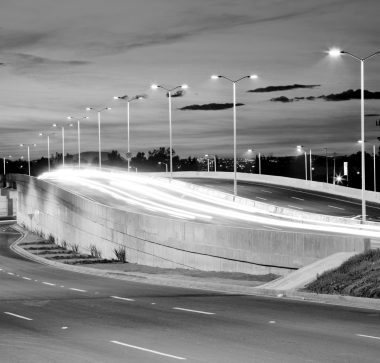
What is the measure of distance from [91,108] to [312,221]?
5729 centimetres

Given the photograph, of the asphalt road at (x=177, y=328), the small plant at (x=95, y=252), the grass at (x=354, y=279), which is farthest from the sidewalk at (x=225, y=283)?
the small plant at (x=95, y=252)

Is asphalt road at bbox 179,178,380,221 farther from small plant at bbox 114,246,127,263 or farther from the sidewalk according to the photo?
the sidewalk

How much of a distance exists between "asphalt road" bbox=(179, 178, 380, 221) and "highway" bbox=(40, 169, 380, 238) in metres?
2.05

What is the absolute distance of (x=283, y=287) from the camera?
2691 centimetres

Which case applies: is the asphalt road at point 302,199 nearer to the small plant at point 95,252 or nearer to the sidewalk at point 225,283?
the small plant at point 95,252

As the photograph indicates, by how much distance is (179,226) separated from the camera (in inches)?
1650

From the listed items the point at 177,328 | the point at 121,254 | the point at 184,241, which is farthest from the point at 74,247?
the point at 177,328

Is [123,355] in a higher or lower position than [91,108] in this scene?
lower

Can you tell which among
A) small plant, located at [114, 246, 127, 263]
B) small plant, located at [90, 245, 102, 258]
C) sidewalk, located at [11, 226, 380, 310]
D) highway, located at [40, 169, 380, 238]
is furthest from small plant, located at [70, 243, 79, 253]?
sidewalk, located at [11, 226, 380, 310]

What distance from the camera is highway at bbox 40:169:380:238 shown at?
162ft

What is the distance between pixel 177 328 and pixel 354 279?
829 centimetres

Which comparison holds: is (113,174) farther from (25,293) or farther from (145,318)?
(145,318)

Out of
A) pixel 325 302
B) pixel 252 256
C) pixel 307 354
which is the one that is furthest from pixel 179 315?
pixel 252 256

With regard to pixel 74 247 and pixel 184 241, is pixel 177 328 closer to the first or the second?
pixel 184 241
